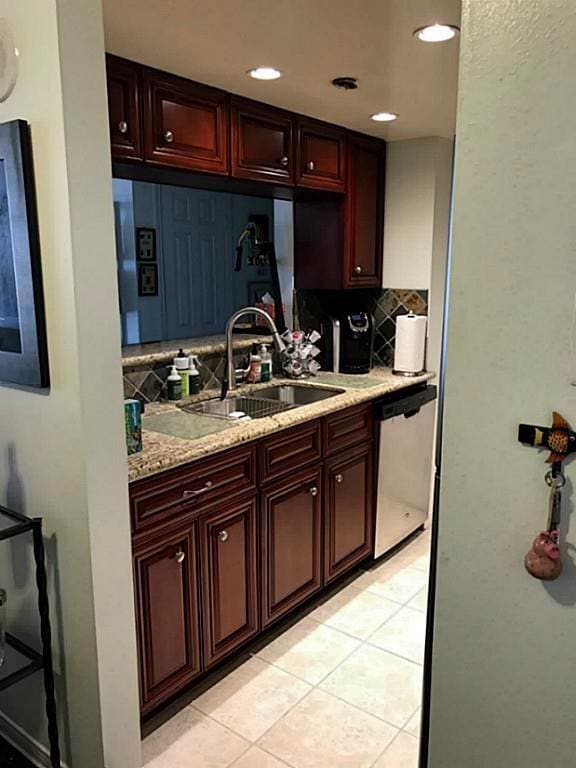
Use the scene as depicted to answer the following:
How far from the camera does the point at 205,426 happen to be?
2.31 m

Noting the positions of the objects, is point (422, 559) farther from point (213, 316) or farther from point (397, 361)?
point (213, 316)

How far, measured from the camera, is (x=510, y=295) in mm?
1118

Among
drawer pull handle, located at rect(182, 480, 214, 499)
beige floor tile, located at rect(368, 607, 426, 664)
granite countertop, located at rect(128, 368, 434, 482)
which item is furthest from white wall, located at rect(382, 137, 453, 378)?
drawer pull handle, located at rect(182, 480, 214, 499)

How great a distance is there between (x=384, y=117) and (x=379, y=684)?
241 centimetres

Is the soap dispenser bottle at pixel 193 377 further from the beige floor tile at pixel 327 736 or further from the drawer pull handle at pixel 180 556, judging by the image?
the beige floor tile at pixel 327 736

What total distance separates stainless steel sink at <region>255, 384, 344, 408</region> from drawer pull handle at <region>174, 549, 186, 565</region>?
44.6 inches

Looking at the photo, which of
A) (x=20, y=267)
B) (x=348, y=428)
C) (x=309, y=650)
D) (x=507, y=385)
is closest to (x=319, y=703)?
(x=309, y=650)

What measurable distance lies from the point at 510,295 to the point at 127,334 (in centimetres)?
240

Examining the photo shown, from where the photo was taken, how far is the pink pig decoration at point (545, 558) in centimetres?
108

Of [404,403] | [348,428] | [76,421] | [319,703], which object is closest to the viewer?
[76,421]

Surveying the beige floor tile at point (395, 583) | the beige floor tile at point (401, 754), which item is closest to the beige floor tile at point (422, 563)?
the beige floor tile at point (395, 583)

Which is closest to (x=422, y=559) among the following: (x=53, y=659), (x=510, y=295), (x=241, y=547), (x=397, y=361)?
(x=397, y=361)

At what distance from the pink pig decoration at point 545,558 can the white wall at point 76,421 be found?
1.01 meters

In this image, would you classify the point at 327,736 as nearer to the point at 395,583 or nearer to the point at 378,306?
the point at 395,583
